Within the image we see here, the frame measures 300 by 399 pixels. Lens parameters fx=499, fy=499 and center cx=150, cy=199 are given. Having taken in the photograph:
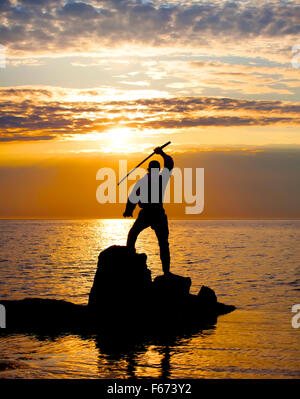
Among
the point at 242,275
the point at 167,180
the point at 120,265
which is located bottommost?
the point at 242,275

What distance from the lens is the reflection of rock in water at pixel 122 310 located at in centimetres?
1455

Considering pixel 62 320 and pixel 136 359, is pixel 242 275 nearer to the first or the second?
pixel 62 320

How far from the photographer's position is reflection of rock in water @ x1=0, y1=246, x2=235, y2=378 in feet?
47.7

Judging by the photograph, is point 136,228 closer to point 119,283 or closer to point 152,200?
point 152,200

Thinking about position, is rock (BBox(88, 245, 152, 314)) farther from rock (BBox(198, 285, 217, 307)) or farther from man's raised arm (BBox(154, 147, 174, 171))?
man's raised arm (BBox(154, 147, 174, 171))

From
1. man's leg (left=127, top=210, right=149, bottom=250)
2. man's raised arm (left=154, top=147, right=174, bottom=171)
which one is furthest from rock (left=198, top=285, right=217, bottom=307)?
man's raised arm (left=154, top=147, right=174, bottom=171)

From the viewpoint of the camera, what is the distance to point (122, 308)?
15125 millimetres

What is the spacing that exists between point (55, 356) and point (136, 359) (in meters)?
1.97

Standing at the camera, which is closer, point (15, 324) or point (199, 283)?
point (15, 324)

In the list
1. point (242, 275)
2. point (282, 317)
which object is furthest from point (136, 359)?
point (242, 275)

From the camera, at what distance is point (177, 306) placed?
52.0ft

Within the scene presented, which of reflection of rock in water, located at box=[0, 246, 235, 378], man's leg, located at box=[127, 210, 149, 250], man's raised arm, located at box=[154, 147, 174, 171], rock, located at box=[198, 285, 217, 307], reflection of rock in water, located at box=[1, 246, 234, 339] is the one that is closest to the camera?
reflection of rock in water, located at box=[0, 246, 235, 378]

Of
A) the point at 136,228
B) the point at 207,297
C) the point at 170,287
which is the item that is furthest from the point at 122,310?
the point at 207,297

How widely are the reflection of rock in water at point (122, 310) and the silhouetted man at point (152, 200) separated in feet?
2.76
